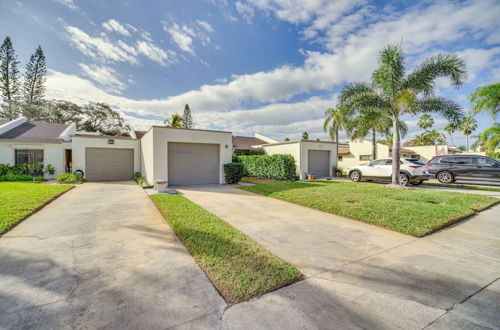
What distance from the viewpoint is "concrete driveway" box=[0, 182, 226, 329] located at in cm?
181

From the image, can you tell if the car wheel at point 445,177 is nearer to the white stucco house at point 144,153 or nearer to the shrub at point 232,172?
the white stucco house at point 144,153

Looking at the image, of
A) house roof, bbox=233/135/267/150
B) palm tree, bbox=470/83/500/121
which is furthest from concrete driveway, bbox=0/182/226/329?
house roof, bbox=233/135/267/150

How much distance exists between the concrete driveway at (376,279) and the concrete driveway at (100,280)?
65 centimetres

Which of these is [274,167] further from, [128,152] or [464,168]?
[464,168]

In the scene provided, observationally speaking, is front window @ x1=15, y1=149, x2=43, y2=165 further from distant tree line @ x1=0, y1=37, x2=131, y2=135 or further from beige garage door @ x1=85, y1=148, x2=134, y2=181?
distant tree line @ x1=0, y1=37, x2=131, y2=135

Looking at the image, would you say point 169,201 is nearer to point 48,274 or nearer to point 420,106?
point 48,274

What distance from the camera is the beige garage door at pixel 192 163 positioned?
1041 cm

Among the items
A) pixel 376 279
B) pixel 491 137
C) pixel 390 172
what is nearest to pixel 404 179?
pixel 390 172

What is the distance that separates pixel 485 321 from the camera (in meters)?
1.83

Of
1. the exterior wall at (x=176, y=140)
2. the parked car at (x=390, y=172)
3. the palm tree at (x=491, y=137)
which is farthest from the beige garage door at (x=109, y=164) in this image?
the palm tree at (x=491, y=137)

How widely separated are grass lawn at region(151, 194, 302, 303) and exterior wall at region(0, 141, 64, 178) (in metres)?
13.8

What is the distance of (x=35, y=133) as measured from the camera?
45.1ft

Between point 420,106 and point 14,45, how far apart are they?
4026 cm

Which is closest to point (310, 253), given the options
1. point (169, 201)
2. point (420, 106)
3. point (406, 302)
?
point (406, 302)
